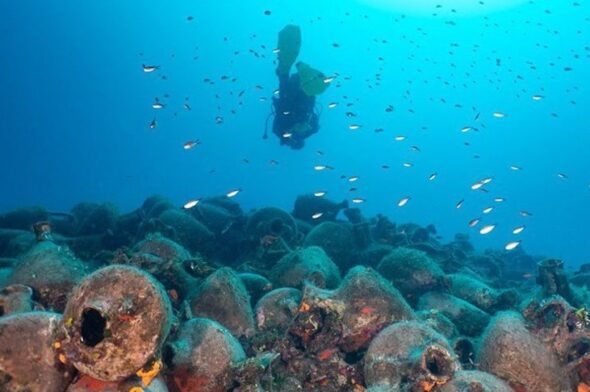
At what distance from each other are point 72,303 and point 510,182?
166m

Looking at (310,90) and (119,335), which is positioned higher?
(119,335)

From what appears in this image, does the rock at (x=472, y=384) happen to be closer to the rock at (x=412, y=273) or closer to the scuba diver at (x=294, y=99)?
the rock at (x=412, y=273)

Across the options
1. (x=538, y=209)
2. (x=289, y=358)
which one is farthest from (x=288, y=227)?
(x=538, y=209)

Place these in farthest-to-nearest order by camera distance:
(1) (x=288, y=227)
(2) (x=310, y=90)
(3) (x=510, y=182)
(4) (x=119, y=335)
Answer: (3) (x=510, y=182) → (2) (x=310, y=90) → (1) (x=288, y=227) → (4) (x=119, y=335)

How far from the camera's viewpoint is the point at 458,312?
8578 mm

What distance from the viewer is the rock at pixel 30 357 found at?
3.82m

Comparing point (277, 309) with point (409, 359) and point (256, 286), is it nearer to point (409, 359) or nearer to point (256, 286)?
point (256, 286)

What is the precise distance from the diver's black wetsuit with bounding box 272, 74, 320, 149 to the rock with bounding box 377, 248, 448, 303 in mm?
12004

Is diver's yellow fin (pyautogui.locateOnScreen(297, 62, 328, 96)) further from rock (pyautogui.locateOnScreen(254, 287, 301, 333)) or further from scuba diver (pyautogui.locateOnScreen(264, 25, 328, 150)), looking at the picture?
rock (pyautogui.locateOnScreen(254, 287, 301, 333))

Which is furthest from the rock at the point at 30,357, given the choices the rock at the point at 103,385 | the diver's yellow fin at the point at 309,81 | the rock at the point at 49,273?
the diver's yellow fin at the point at 309,81

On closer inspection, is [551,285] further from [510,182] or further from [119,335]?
[510,182]

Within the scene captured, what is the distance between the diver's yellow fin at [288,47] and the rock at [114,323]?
19342 mm

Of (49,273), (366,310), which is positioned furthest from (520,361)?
(49,273)

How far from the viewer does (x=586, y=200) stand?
5399 inches
